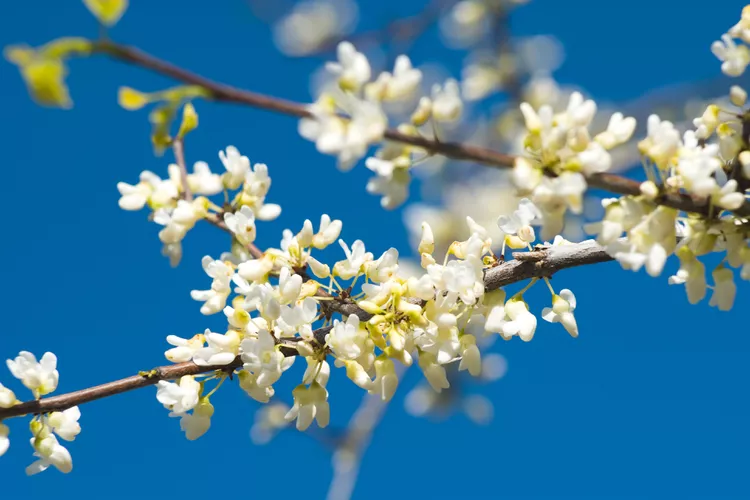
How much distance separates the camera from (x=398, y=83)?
3.69 feet

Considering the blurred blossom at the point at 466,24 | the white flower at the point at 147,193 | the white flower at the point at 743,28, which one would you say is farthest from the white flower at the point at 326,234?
the blurred blossom at the point at 466,24

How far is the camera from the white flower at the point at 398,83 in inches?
43.7

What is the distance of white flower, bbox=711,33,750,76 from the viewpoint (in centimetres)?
147

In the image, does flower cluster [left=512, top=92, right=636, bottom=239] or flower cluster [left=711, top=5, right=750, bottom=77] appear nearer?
flower cluster [left=512, top=92, right=636, bottom=239]

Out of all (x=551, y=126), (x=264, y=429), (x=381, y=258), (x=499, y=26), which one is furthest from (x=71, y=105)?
(x=264, y=429)

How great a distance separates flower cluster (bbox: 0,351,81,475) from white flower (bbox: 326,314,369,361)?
0.60m

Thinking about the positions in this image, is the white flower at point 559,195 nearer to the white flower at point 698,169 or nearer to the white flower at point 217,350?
the white flower at point 698,169

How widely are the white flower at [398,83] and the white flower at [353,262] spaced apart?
0.56 meters

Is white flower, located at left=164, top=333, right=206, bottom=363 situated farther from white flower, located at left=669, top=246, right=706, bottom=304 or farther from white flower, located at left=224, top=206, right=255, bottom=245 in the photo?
white flower, located at left=669, top=246, right=706, bottom=304

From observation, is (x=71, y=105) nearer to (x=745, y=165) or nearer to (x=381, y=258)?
(x=381, y=258)

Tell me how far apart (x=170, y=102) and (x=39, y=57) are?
7.1 inches

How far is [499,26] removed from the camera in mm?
4570

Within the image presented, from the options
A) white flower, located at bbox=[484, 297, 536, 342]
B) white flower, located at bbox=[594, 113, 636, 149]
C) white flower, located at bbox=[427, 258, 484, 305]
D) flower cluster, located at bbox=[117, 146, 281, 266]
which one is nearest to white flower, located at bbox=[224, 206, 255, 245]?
flower cluster, located at bbox=[117, 146, 281, 266]

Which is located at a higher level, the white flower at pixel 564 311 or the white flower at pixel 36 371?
the white flower at pixel 564 311
